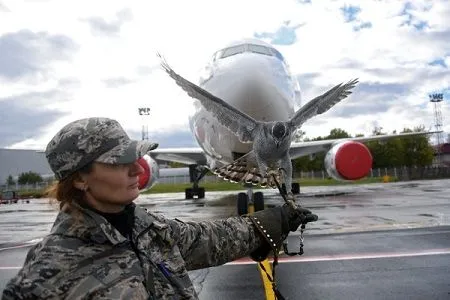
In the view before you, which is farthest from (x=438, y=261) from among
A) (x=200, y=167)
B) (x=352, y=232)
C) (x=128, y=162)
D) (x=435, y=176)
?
(x=435, y=176)

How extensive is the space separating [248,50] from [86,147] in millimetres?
9688

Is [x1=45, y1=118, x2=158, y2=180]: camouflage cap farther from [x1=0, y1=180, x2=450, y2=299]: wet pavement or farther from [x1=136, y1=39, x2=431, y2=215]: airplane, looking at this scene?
[x1=136, y1=39, x2=431, y2=215]: airplane

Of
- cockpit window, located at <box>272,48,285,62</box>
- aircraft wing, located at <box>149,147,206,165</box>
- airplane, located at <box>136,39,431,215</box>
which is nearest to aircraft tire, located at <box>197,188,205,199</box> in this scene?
aircraft wing, located at <box>149,147,206,165</box>

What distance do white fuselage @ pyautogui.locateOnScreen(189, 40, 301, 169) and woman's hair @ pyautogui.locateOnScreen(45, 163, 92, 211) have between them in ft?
23.2

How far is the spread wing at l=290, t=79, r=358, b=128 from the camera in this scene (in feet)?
13.1

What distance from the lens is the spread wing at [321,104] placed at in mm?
4002

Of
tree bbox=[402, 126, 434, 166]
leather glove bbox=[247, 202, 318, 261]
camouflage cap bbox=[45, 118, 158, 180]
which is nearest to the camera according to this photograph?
camouflage cap bbox=[45, 118, 158, 180]

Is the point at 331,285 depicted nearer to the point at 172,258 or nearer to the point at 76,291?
the point at 172,258

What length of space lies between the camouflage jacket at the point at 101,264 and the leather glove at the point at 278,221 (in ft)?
1.61

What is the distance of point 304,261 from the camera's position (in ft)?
21.3

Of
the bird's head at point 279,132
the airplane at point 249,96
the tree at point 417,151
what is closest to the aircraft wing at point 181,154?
the airplane at point 249,96


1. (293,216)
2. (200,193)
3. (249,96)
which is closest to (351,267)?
(293,216)

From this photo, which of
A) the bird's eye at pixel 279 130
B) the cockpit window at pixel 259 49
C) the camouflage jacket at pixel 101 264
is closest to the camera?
the camouflage jacket at pixel 101 264

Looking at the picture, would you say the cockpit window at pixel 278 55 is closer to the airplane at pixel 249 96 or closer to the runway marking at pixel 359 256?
the airplane at pixel 249 96
